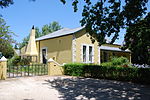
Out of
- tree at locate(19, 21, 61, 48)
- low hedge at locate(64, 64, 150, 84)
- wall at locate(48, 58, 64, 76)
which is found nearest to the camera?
low hedge at locate(64, 64, 150, 84)

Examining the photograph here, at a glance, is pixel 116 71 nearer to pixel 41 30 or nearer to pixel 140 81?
pixel 140 81

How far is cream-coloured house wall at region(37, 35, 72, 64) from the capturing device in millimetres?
19484

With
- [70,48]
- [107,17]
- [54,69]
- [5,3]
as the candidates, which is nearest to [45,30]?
[70,48]

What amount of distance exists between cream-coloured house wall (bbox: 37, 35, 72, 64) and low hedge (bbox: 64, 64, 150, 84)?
10.4 feet

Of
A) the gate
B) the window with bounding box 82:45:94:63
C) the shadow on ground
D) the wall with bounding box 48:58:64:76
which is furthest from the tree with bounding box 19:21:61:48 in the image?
the shadow on ground

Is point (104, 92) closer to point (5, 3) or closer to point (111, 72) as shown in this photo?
point (111, 72)

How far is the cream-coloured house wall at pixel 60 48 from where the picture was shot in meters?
19.5

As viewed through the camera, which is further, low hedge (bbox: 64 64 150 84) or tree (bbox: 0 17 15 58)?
tree (bbox: 0 17 15 58)

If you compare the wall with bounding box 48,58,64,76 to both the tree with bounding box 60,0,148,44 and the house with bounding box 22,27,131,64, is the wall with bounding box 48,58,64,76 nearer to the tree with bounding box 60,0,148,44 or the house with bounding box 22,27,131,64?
the house with bounding box 22,27,131,64

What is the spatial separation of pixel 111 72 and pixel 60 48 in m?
8.72

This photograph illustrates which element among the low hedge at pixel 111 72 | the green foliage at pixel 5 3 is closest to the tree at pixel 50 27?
the low hedge at pixel 111 72

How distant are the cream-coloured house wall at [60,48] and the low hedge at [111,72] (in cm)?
317

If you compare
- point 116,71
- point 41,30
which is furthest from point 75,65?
point 41,30

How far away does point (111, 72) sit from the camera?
45.0 ft
